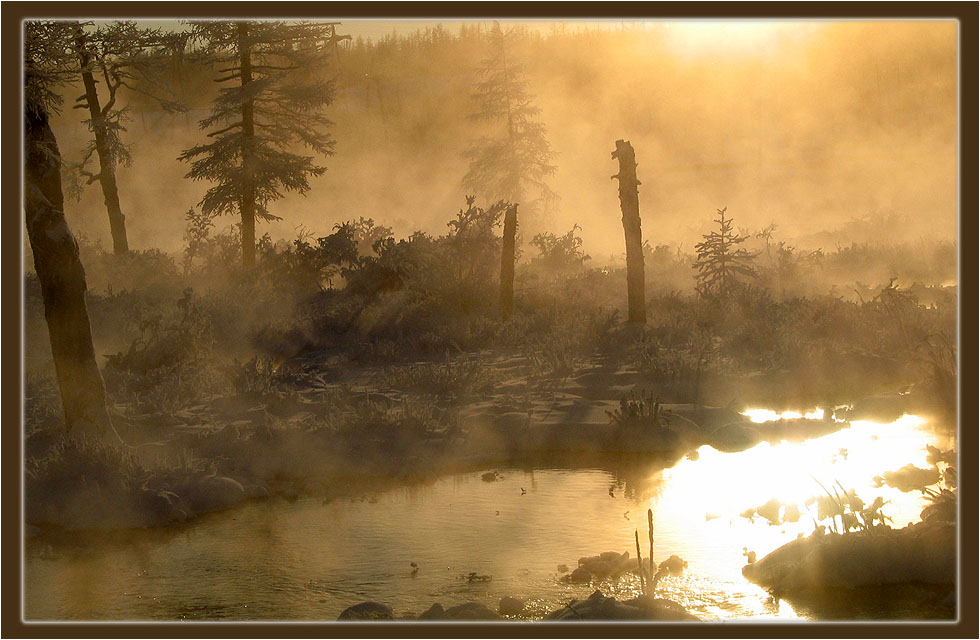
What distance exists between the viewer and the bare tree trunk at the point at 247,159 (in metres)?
25.5

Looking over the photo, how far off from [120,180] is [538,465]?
5072 centimetres

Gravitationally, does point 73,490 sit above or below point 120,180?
below

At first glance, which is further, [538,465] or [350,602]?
[538,465]

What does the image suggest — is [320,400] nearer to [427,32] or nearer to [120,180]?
[120,180]

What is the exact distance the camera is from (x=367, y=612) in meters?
7.43

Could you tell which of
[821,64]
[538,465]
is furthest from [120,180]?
[538,465]

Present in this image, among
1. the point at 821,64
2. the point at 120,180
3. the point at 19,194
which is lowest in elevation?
the point at 19,194

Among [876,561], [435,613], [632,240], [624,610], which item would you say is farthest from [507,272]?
[624,610]

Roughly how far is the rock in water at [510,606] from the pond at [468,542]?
→ 96 mm

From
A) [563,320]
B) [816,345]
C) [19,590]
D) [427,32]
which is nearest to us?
[19,590]

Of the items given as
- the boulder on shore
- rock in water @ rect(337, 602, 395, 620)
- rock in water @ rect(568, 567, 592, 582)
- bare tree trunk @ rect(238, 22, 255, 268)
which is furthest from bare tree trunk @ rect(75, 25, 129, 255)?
the boulder on shore

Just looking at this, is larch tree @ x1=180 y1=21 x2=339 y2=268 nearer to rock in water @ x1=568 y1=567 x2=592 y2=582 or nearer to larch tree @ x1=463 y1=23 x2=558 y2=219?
larch tree @ x1=463 y1=23 x2=558 y2=219

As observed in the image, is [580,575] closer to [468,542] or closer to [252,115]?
[468,542]

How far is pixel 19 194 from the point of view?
25.6 ft
